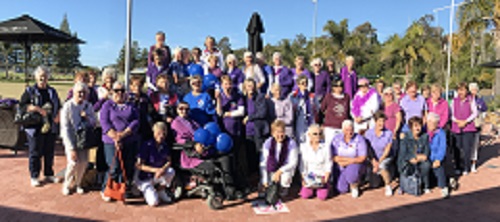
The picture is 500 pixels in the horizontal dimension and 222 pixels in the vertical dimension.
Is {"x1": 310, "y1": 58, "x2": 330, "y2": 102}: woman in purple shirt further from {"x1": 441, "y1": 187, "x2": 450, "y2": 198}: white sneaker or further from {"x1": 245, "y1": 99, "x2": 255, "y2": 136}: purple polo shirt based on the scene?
{"x1": 441, "y1": 187, "x2": 450, "y2": 198}: white sneaker

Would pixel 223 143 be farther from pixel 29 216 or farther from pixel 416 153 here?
pixel 416 153

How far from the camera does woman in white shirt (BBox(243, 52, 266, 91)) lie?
623 cm

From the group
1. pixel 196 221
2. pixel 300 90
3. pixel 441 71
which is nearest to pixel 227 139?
pixel 196 221

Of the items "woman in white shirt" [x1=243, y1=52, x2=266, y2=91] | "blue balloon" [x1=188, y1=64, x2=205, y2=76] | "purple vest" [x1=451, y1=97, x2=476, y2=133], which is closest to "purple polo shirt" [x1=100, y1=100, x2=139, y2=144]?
Answer: "blue balloon" [x1=188, y1=64, x2=205, y2=76]

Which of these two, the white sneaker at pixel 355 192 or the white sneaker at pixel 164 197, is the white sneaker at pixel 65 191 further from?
the white sneaker at pixel 355 192

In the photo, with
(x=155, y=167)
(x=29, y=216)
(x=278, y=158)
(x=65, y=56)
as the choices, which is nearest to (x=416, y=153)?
(x=278, y=158)

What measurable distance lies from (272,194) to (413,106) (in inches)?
127

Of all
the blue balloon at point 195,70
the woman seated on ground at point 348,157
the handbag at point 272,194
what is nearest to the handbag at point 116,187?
the handbag at point 272,194

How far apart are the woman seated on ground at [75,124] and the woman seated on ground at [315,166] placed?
3.02 metres

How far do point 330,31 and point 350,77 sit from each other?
80.4 feet

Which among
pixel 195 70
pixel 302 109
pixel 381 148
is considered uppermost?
pixel 195 70

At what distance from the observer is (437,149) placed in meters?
5.43

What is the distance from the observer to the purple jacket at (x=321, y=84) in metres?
6.44

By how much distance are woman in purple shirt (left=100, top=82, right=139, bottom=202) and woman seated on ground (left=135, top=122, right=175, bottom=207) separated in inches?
5.7
